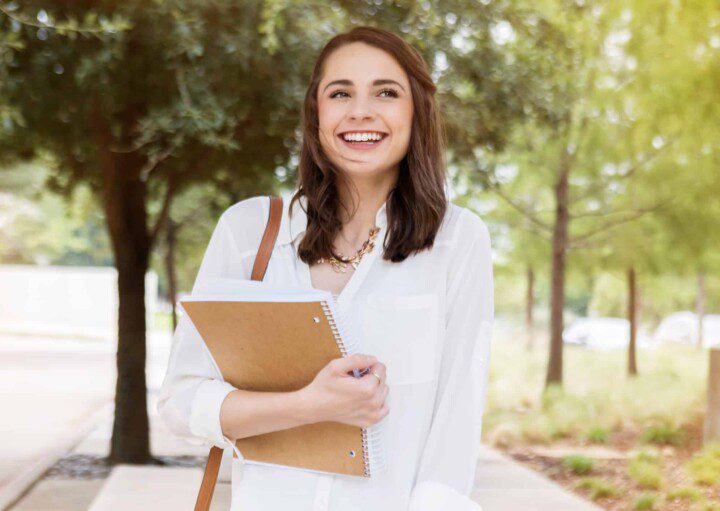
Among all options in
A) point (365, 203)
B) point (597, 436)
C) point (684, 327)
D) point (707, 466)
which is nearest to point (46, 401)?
point (597, 436)

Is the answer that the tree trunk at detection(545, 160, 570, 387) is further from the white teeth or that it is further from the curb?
the white teeth

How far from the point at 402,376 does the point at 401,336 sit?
3.0 inches

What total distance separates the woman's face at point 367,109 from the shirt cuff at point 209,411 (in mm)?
521

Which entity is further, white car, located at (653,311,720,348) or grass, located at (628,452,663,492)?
white car, located at (653,311,720,348)

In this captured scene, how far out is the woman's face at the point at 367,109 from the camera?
6.11 feet

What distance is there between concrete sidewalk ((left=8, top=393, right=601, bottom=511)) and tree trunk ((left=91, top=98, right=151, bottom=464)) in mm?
434

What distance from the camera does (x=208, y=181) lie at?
9758mm

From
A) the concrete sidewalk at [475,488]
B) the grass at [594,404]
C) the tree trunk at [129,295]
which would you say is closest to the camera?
the concrete sidewalk at [475,488]

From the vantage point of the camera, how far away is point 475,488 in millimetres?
6930

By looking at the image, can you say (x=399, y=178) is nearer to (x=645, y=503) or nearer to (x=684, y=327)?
(x=645, y=503)

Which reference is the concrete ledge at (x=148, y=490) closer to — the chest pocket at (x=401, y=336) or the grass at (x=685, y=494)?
the grass at (x=685, y=494)

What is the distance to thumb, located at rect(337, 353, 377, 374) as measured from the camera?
1.60 meters

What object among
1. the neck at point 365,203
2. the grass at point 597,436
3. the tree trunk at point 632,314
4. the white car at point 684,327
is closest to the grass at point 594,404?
the grass at point 597,436

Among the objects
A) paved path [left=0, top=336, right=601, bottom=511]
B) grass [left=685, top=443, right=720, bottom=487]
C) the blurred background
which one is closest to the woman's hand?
the blurred background
